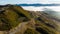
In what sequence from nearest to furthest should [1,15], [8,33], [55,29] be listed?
[8,33] → [1,15] → [55,29]

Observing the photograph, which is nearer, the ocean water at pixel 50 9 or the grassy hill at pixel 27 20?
the grassy hill at pixel 27 20

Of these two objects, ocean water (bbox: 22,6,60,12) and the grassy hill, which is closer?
the grassy hill

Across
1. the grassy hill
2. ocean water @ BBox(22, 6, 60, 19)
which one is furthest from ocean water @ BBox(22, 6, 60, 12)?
the grassy hill

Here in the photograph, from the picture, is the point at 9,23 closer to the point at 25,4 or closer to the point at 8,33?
the point at 8,33

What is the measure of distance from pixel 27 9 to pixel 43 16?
537 mm

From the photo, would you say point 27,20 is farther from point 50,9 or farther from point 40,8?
point 50,9

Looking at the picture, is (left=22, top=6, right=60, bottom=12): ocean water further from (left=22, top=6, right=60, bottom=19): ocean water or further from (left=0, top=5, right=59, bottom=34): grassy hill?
(left=0, top=5, right=59, bottom=34): grassy hill

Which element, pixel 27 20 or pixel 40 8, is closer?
pixel 27 20

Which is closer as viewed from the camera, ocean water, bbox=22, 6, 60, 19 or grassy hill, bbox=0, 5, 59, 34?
grassy hill, bbox=0, 5, 59, 34

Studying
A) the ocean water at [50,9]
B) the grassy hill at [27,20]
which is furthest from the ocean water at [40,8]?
the grassy hill at [27,20]

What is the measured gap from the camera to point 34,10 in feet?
15.9

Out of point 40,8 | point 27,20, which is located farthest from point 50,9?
point 27,20

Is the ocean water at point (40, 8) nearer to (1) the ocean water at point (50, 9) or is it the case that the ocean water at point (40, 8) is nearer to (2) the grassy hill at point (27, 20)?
(1) the ocean water at point (50, 9)

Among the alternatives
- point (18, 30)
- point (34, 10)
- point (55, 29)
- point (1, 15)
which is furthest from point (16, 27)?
point (55, 29)
